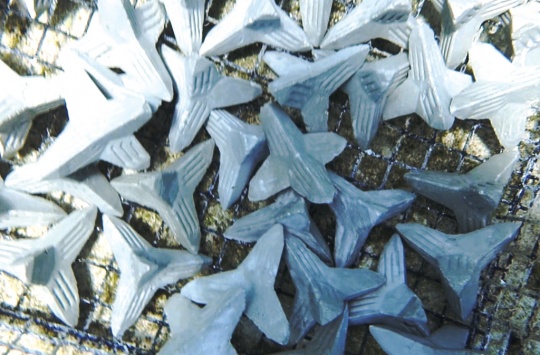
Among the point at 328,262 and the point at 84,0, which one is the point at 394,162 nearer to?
the point at 328,262

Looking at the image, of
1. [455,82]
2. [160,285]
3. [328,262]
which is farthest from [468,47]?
[160,285]

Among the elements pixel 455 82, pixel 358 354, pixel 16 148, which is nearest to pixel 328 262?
pixel 358 354

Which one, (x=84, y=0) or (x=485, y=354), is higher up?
(x=84, y=0)

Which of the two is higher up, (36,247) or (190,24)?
(190,24)

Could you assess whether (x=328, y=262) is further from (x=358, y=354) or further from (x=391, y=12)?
(x=391, y=12)

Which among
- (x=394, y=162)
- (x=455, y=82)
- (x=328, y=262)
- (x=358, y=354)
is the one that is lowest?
(x=358, y=354)

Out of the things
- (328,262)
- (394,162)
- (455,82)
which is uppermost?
(455,82)
